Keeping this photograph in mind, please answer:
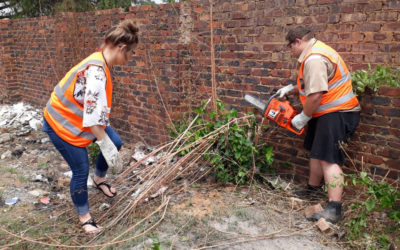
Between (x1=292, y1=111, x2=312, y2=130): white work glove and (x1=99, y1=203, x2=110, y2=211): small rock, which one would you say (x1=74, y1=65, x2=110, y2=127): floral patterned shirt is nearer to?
(x1=99, y1=203, x2=110, y2=211): small rock

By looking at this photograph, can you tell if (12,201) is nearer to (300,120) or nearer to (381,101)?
(300,120)

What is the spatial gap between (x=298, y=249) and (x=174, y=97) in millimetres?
2665

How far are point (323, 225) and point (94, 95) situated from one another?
2058 millimetres

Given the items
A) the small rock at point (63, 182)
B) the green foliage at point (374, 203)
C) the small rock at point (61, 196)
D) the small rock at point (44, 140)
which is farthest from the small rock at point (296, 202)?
the small rock at point (44, 140)

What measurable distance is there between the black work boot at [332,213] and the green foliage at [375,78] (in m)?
0.99

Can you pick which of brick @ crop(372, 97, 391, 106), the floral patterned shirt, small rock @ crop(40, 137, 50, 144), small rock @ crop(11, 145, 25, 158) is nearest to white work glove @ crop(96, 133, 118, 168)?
the floral patterned shirt

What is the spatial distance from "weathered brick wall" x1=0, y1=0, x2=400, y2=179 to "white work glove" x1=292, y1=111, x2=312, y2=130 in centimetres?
48

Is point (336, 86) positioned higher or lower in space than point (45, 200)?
higher

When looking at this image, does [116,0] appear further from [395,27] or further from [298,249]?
[298,249]

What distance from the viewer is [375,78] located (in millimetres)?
2795

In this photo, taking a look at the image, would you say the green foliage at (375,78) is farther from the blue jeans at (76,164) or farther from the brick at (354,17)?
the blue jeans at (76,164)

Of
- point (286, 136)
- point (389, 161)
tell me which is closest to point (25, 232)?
point (286, 136)

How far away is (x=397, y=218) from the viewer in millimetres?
2559

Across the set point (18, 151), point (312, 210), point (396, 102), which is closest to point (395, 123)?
point (396, 102)
